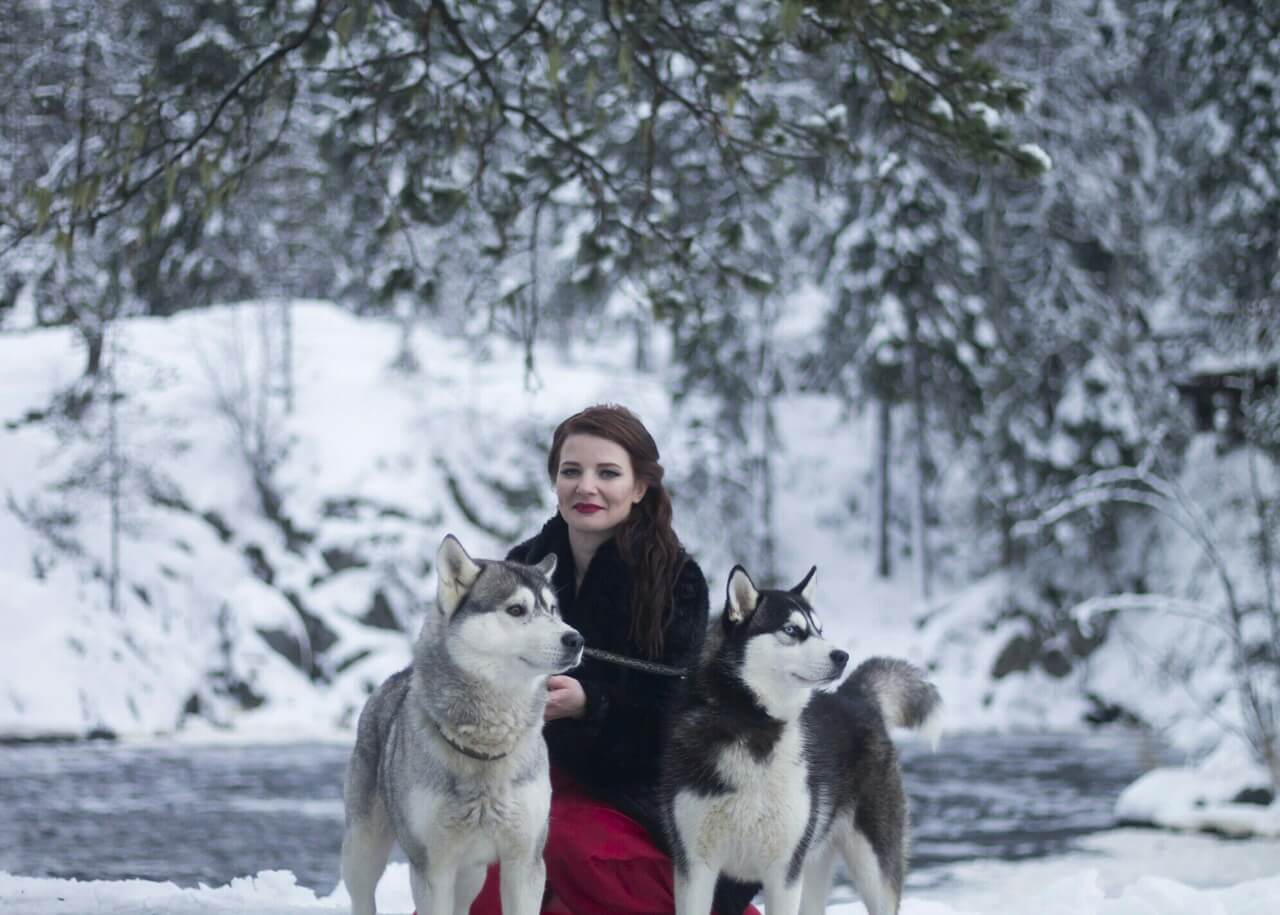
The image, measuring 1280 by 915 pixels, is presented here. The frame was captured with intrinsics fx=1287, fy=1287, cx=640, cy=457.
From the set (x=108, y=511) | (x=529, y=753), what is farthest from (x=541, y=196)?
(x=108, y=511)

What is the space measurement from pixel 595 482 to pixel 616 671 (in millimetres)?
629

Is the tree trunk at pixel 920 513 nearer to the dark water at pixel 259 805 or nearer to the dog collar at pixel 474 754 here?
the dark water at pixel 259 805

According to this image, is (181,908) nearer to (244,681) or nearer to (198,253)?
(244,681)

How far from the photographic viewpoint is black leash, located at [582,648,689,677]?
410 centimetres

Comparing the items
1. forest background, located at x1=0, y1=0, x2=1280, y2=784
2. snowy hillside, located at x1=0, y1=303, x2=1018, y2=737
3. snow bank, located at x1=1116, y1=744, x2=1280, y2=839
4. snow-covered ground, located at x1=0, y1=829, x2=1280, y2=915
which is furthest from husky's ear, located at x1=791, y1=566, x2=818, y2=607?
snowy hillside, located at x1=0, y1=303, x2=1018, y2=737

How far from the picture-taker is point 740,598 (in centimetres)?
402

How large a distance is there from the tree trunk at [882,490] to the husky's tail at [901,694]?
70.0ft

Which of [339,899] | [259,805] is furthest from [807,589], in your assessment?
[259,805]

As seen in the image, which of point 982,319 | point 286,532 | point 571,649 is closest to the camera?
point 571,649

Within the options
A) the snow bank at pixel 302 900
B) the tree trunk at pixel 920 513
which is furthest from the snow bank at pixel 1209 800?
the tree trunk at pixel 920 513

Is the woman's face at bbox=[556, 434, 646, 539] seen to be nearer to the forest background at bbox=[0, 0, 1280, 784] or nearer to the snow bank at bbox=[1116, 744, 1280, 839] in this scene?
the forest background at bbox=[0, 0, 1280, 784]

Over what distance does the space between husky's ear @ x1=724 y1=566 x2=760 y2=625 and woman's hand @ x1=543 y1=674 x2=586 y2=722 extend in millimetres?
535

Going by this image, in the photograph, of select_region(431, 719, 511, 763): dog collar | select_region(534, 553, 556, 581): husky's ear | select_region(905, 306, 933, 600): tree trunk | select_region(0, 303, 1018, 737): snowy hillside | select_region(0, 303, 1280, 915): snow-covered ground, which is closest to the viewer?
select_region(431, 719, 511, 763): dog collar

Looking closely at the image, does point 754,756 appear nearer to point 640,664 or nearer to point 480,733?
point 640,664
